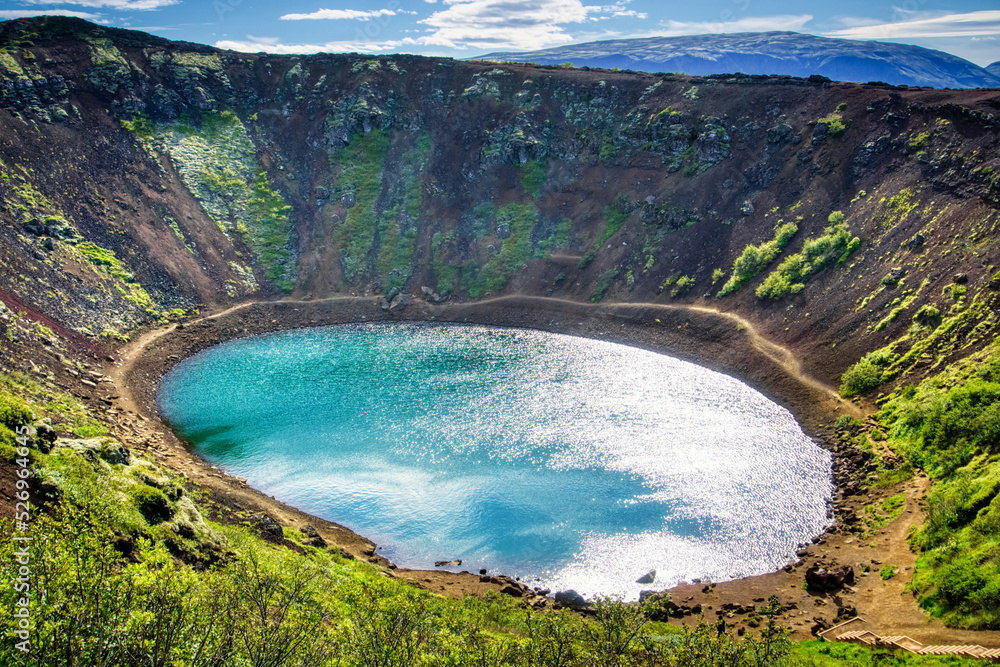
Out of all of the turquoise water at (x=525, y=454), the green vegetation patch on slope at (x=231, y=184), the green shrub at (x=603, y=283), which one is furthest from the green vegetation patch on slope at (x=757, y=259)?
the green vegetation patch on slope at (x=231, y=184)

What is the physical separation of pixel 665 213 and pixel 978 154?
1296 inches

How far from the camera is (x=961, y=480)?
35469 millimetres

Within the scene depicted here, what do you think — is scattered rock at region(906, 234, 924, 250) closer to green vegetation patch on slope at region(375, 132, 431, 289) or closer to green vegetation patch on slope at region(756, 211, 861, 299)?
green vegetation patch on slope at region(756, 211, 861, 299)

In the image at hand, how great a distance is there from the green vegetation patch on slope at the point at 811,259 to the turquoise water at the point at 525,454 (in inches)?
524

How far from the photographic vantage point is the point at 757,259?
225ft

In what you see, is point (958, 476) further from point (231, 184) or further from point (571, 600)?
point (231, 184)

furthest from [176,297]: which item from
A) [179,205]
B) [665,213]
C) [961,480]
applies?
[961,480]

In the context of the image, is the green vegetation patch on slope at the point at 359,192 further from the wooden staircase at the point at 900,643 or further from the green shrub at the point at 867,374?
the wooden staircase at the point at 900,643

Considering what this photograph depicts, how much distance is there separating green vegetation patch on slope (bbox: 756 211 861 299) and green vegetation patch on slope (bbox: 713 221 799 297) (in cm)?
197

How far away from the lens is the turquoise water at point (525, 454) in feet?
Result: 126

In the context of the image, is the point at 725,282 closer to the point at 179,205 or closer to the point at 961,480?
the point at 961,480

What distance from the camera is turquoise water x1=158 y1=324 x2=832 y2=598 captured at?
126 ft

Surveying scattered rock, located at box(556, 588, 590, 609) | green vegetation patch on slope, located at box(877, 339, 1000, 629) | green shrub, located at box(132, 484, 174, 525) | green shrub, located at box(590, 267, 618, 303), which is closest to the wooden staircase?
green vegetation patch on slope, located at box(877, 339, 1000, 629)

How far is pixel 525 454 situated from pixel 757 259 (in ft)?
131
